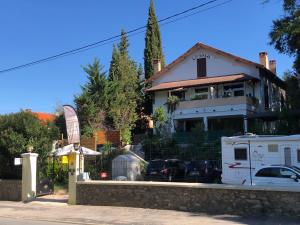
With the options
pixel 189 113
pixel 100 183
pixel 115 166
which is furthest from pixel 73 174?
pixel 189 113

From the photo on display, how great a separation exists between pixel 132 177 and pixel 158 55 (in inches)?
1180

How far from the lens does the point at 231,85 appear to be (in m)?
43.8

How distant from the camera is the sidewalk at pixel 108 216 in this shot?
590 inches

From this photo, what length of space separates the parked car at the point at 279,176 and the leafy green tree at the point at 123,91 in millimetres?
23505

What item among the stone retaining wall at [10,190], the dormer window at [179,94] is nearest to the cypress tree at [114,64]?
the dormer window at [179,94]

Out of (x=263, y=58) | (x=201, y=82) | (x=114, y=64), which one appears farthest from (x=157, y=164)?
(x=114, y=64)

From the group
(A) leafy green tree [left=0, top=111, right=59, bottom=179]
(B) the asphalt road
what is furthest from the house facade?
(B) the asphalt road

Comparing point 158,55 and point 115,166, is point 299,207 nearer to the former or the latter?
point 115,166

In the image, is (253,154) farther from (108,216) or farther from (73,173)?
(108,216)

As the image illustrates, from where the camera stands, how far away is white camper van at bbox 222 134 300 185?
72.9 ft

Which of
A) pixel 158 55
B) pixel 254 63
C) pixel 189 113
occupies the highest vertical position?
pixel 158 55

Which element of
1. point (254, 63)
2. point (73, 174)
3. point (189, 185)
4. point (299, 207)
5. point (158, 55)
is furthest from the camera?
point (158, 55)

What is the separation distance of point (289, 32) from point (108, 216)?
18.3m

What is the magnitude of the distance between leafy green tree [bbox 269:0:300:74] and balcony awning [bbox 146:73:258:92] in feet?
25.9
